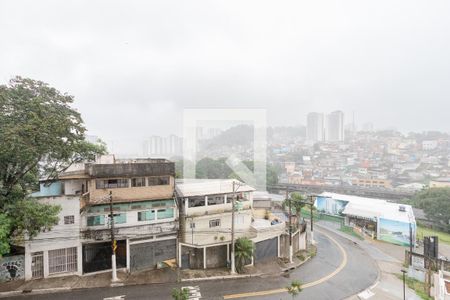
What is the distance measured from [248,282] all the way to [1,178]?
17.2 metres

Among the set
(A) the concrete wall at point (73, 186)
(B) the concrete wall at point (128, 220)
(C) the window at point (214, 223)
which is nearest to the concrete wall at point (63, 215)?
(B) the concrete wall at point (128, 220)

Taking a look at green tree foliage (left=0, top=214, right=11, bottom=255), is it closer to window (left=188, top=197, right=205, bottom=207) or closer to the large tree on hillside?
the large tree on hillside

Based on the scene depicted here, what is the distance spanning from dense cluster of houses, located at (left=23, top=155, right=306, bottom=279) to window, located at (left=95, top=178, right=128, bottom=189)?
62mm

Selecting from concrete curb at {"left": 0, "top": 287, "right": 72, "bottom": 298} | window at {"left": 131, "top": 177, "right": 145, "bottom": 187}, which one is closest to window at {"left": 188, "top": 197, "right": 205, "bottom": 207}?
window at {"left": 131, "top": 177, "right": 145, "bottom": 187}

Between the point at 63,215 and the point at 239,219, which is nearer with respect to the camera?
the point at 63,215

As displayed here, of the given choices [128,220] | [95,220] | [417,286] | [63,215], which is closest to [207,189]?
[128,220]

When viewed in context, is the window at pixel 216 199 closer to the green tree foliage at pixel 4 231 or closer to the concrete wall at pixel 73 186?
the concrete wall at pixel 73 186

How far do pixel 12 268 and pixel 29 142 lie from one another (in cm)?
805

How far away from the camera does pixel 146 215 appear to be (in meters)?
17.3

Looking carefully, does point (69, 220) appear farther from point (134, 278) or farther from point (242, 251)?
point (242, 251)

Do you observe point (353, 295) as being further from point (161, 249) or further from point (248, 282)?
point (161, 249)

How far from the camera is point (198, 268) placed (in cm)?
1788

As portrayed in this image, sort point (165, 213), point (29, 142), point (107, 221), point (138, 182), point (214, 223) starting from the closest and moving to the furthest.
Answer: point (29, 142) < point (107, 221) < point (138, 182) < point (165, 213) < point (214, 223)

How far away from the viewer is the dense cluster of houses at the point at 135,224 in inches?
604
